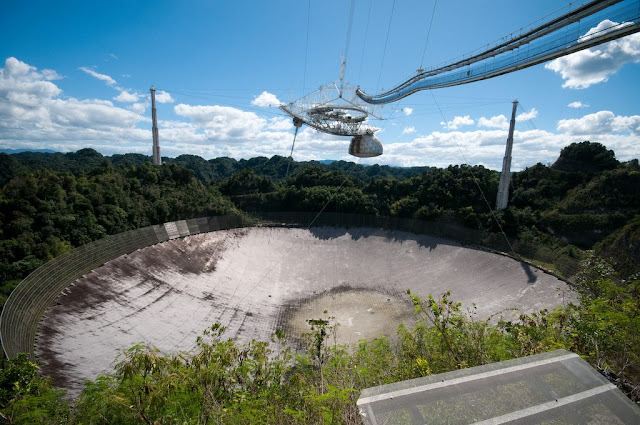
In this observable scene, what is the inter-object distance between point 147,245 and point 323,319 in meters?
7.66

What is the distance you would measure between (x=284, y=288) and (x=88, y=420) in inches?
464

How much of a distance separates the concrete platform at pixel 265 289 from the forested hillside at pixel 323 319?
1.01 metres

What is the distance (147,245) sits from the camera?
43.8 ft

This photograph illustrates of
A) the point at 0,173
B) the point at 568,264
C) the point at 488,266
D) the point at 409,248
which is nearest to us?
the point at 568,264

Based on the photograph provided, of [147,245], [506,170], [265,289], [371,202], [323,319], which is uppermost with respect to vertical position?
[506,170]

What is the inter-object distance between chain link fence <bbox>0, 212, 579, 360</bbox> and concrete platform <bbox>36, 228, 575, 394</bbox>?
321 mm

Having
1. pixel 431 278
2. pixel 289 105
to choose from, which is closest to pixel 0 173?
pixel 289 105

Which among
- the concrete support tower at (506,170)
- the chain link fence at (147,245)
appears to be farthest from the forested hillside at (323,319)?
the chain link fence at (147,245)

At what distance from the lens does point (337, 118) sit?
544 inches

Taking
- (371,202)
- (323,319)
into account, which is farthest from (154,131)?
(323,319)

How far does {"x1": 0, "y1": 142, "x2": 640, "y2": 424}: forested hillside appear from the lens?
3.21 meters

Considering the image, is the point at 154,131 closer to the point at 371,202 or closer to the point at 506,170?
the point at 371,202

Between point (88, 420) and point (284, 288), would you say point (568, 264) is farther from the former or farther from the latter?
point (88, 420)

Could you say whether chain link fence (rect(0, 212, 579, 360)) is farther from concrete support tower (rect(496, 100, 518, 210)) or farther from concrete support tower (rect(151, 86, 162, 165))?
concrete support tower (rect(151, 86, 162, 165))
